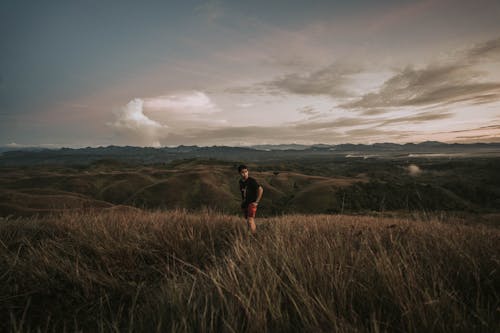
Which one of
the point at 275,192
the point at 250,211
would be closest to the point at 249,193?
the point at 250,211

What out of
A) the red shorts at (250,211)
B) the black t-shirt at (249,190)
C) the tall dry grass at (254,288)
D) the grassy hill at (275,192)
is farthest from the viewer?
the grassy hill at (275,192)

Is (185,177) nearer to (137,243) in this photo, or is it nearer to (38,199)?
(38,199)

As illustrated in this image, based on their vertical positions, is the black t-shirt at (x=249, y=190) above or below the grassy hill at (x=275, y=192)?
above

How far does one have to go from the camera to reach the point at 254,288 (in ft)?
7.17

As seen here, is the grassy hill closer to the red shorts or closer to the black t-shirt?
the black t-shirt

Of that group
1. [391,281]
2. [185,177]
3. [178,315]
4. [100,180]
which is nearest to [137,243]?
[178,315]

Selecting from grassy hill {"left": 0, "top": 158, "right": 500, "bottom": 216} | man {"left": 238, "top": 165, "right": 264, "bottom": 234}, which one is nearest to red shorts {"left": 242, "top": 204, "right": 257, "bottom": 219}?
man {"left": 238, "top": 165, "right": 264, "bottom": 234}

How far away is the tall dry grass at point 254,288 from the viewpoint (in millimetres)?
1902

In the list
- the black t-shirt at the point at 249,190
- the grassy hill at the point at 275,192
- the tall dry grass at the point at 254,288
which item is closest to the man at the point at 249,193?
the black t-shirt at the point at 249,190

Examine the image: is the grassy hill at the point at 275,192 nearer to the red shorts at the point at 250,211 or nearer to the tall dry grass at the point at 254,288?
the red shorts at the point at 250,211

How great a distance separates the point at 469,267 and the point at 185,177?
385 feet

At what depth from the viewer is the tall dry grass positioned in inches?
74.9

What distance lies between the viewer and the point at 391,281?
86.3 inches

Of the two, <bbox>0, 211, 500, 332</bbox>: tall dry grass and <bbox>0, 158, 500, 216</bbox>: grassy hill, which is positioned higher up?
<bbox>0, 211, 500, 332</bbox>: tall dry grass
